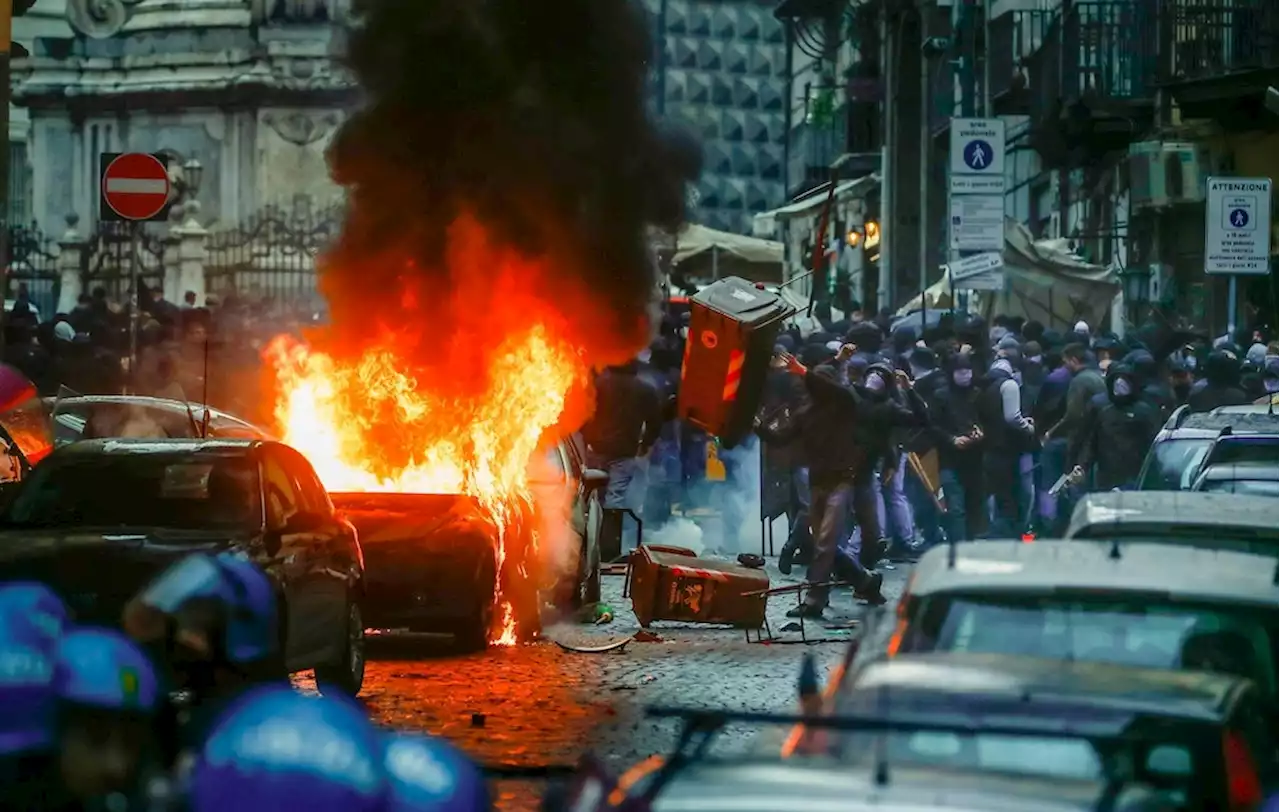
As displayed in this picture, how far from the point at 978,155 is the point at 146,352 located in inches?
358

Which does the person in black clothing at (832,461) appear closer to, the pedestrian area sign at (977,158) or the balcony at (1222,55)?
the pedestrian area sign at (977,158)

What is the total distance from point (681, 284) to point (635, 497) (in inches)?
837

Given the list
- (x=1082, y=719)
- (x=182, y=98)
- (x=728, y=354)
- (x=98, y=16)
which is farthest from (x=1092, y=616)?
(x=98, y=16)

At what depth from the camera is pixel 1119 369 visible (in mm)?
19891

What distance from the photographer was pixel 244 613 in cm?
850

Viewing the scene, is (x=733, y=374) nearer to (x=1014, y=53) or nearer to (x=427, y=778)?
(x=427, y=778)

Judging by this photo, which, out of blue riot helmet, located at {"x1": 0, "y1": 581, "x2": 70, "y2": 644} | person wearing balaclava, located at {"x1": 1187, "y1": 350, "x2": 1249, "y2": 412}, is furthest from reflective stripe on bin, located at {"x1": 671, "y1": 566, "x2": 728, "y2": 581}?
blue riot helmet, located at {"x1": 0, "y1": 581, "x2": 70, "y2": 644}

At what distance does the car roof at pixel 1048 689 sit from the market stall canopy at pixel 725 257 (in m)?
35.3

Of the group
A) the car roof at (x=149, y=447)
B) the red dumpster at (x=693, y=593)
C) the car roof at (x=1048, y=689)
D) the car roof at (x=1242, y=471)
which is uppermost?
the car roof at (x=149, y=447)

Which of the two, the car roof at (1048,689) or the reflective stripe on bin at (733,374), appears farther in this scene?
the reflective stripe on bin at (733,374)

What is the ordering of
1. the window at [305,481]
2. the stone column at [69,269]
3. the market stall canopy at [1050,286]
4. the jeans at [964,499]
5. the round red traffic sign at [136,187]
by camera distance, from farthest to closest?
the stone column at [69,269] < the market stall canopy at [1050,286] < the jeans at [964,499] < the round red traffic sign at [136,187] < the window at [305,481]

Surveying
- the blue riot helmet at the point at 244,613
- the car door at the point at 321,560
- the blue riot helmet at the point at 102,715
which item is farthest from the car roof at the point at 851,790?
the car door at the point at 321,560

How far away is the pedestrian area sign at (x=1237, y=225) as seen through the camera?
23.7m

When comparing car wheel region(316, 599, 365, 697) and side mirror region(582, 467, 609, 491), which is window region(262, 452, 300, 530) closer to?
car wheel region(316, 599, 365, 697)
